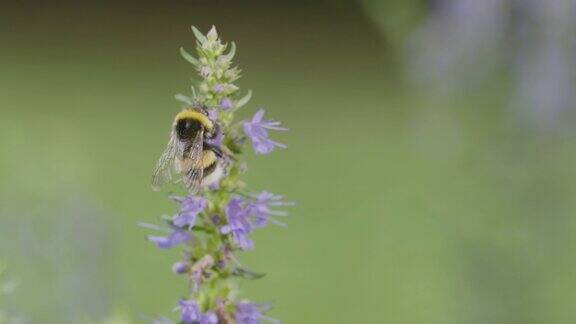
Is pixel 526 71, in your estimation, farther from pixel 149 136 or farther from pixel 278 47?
pixel 278 47

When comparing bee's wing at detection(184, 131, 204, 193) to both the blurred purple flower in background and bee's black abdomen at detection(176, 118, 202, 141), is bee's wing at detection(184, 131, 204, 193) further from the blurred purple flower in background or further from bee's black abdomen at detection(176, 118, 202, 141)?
the blurred purple flower in background

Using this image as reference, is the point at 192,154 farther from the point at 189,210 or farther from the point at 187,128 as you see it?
the point at 189,210

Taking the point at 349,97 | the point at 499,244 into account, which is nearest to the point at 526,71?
the point at 499,244

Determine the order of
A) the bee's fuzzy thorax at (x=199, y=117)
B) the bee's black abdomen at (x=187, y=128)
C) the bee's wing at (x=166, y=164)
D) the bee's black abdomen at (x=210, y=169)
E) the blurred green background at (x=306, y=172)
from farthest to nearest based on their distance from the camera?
the blurred green background at (x=306, y=172) < the bee's wing at (x=166, y=164) < the bee's black abdomen at (x=187, y=128) < the bee's fuzzy thorax at (x=199, y=117) < the bee's black abdomen at (x=210, y=169)

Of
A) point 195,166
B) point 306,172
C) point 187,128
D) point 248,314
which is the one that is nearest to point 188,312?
point 248,314

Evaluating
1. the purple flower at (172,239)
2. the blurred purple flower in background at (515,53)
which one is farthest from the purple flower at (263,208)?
the blurred purple flower in background at (515,53)

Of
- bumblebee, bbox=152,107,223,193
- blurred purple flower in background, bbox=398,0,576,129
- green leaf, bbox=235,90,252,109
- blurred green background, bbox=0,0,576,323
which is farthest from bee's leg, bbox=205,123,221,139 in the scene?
blurred purple flower in background, bbox=398,0,576,129

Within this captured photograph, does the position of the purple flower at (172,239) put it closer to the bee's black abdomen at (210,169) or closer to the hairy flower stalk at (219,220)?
the hairy flower stalk at (219,220)
